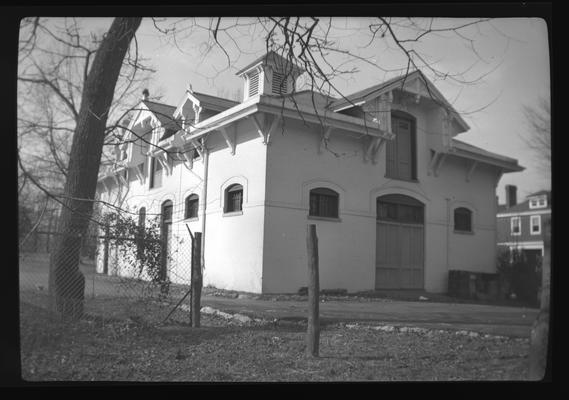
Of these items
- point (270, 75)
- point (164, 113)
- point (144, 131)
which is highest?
point (270, 75)

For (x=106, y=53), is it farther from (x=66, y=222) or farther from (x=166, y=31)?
(x=66, y=222)

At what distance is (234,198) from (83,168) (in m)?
1.84

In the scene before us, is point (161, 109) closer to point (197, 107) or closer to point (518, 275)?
point (197, 107)

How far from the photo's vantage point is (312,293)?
12.6ft

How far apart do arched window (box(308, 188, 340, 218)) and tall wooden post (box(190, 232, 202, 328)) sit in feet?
3.59

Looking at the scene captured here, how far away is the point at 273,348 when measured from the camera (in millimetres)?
4035

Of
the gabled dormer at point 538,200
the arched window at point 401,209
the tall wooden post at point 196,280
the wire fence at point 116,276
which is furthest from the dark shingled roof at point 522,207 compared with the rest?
the wire fence at point 116,276

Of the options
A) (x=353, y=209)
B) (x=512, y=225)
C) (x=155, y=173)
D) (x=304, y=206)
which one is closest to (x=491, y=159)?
(x=512, y=225)

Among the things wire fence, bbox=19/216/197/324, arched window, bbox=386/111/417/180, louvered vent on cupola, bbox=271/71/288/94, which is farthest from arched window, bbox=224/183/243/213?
arched window, bbox=386/111/417/180

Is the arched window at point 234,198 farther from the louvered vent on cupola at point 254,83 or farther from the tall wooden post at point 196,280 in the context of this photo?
the louvered vent on cupola at point 254,83

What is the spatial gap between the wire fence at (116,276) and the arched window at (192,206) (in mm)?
298
